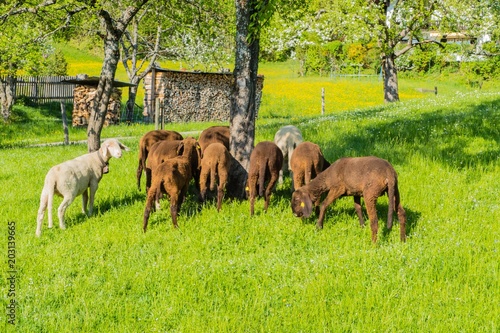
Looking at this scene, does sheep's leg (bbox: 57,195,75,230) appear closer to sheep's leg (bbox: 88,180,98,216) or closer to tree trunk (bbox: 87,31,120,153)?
sheep's leg (bbox: 88,180,98,216)

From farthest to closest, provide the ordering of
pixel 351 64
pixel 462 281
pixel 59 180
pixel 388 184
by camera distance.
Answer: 1. pixel 351 64
2. pixel 59 180
3. pixel 388 184
4. pixel 462 281

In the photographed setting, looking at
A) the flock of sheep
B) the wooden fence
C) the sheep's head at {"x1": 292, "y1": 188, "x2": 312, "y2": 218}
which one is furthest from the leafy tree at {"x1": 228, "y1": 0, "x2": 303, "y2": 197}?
the wooden fence

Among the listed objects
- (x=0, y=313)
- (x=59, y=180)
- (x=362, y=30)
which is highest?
(x=362, y=30)

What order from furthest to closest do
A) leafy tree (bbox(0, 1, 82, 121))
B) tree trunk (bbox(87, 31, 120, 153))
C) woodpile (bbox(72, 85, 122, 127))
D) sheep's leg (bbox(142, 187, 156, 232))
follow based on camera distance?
1. woodpile (bbox(72, 85, 122, 127))
2. tree trunk (bbox(87, 31, 120, 153))
3. leafy tree (bbox(0, 1, 82, 121))
4. sheep's leg (bbox(142, 187, 156, 232))

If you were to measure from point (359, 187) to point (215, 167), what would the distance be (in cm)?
321

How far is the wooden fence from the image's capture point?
3879cm

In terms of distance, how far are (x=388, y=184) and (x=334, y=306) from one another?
2.43 m

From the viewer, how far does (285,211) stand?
9.30 meters

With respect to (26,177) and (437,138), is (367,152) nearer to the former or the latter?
(437,138)

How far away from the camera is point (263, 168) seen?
9.48m

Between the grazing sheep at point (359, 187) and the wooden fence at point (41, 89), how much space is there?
3442cm

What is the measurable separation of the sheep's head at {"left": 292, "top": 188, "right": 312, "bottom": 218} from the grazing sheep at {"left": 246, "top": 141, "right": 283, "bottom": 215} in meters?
0.88

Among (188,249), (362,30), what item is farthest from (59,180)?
(362,30)

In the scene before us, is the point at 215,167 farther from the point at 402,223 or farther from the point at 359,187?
the point at 402,223
